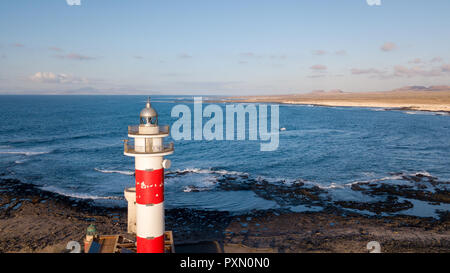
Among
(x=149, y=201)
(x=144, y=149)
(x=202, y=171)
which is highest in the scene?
(x=144, y=149)

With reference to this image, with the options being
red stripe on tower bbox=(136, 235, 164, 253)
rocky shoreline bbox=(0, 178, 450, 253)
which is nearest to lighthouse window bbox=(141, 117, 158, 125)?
red stripe on tower bbox=(136, 235, 164, 253)

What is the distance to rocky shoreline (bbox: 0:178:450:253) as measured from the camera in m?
21.4

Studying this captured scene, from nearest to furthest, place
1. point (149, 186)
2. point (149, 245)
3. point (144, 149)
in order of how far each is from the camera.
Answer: point (144, 149) < point (149, 186) < point (149, 245)

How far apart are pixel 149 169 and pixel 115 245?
6487mm

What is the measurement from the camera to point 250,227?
24438 mm

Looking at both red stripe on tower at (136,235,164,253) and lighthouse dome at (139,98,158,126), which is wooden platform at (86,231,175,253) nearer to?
red stripe on tower at (136,235,164,253)

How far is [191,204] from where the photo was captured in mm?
29406

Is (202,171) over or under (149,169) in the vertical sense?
under

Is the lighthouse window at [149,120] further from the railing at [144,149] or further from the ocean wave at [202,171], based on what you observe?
the ocean wave at [202,171]

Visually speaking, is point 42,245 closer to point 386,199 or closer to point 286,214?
point 286,214

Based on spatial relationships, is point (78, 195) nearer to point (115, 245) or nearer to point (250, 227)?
point (115, 245)

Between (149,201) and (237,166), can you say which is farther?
(237,166)

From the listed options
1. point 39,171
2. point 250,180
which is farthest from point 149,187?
point 39,171

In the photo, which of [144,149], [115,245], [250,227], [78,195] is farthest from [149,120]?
[78,195]
